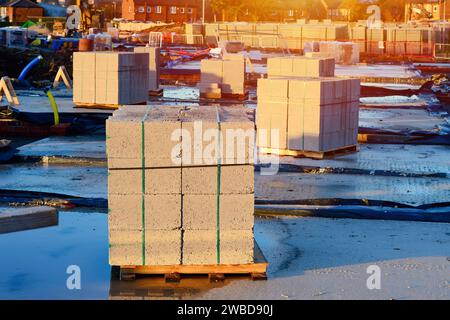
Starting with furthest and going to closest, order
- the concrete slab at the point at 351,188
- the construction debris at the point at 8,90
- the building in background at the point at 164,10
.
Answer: the building in background at the point at 164,10, the construction debris at the point at 8,90, the concrete slab at the point at 351,188

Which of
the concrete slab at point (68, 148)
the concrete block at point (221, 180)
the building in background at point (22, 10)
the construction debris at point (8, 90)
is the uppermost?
the building in background at point (22, 10)

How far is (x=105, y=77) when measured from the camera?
24.0 meters

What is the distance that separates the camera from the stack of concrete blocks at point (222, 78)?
29.0 meters

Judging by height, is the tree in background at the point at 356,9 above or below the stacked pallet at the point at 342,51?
above

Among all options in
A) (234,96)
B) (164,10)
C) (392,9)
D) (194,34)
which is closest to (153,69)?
(234,96)

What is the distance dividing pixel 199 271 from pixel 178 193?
804 mm

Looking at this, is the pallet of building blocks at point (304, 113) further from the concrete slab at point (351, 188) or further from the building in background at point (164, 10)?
the building in background at point (164, 10)

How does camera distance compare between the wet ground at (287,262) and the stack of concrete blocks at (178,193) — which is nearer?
the wet ground at (287,262)

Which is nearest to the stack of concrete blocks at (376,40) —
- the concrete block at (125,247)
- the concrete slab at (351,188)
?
the concrete slab at (351,188)

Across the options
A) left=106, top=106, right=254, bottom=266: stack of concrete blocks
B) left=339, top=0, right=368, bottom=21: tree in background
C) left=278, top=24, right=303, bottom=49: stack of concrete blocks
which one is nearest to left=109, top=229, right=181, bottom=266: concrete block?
left=106, top=106, right=254, bottom=266: stack of concrete blocks

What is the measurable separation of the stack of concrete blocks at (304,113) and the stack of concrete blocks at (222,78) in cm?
1213

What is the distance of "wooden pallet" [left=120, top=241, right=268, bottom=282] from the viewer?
353 inches

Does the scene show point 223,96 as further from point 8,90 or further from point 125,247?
point 125,247
